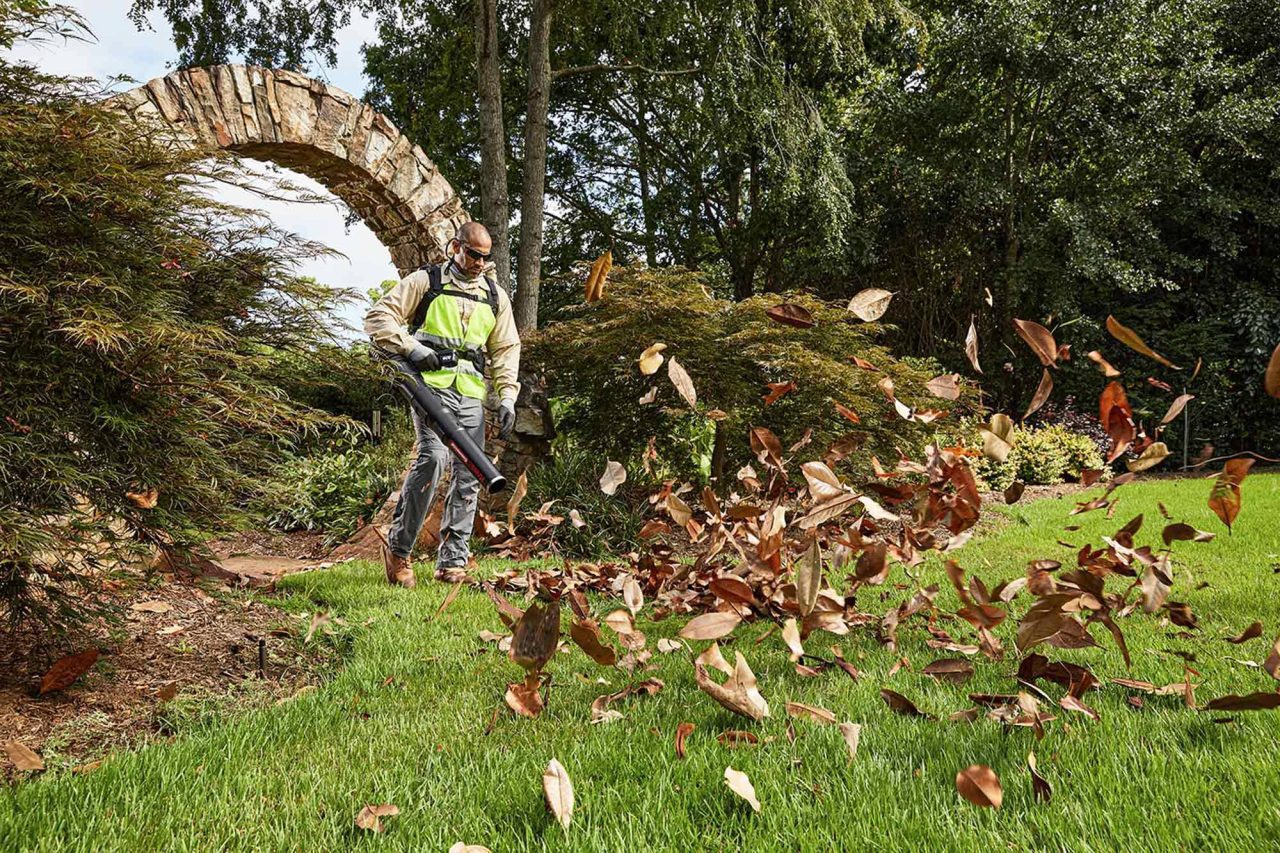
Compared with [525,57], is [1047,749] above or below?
below

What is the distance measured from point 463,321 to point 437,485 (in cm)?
100

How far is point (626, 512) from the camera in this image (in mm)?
6156

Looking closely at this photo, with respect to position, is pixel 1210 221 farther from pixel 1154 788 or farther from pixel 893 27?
pixel 1154 788

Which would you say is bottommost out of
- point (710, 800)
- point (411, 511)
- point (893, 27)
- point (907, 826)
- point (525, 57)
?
point (411, 511)

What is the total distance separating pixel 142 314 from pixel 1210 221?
A: 1407 cm

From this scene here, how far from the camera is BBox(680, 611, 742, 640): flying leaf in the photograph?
1.42 metres

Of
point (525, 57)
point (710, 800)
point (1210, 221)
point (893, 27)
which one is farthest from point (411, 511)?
point (1210, 221)

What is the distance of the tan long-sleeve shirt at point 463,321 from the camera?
4.32m

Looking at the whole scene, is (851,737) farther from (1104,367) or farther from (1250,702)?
(1104,367)

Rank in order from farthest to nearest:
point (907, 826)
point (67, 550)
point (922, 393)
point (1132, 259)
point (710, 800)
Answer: point (1132, 259) → point (922, 393) → point (67, 550) → point (710, 800) → point (907, 826)

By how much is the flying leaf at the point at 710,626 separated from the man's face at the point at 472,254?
350 cm

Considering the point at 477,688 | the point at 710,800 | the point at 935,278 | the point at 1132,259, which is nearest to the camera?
the point at 710,800

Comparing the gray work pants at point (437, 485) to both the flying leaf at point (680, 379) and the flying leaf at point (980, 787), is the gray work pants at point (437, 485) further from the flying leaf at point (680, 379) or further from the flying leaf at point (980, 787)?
the flying leaf at point (980, 787)

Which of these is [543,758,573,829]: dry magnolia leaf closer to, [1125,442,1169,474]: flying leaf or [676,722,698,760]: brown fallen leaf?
[676,722,698,760]: brown fallen leaf
